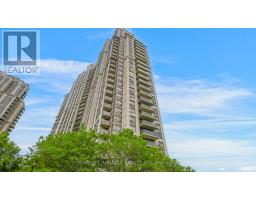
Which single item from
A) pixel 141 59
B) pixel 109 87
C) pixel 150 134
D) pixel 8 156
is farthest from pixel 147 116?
pixel 8 156

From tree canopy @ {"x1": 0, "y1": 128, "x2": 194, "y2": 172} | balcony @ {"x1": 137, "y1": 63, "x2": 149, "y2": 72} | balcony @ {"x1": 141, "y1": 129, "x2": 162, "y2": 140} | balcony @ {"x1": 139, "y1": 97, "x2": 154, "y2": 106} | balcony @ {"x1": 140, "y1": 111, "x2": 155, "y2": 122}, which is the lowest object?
tree canopy @ {"x1": 0, "y1": 128, "x2": 194, "y2": 172}

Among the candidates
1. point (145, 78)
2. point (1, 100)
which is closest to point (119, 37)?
point (145, 78)

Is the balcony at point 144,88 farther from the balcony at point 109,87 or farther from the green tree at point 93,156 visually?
the green tree at point 93,156

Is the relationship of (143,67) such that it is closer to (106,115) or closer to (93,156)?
(106,115)

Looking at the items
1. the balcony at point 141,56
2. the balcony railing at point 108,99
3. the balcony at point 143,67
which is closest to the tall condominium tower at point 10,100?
the balcony at point 141,56

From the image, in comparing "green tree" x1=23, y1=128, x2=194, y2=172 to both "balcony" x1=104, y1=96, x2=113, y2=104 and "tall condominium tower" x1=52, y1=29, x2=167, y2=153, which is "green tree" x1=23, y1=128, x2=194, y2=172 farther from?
"balcony" x1=104, y1=96, x2=113, y2=104

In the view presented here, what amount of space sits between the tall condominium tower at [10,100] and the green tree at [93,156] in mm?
57790

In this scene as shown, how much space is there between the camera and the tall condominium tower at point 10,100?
244 feet

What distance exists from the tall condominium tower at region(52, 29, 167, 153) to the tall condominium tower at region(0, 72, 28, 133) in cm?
2525

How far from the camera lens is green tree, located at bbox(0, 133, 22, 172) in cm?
1722

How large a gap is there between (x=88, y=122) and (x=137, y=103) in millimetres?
7135

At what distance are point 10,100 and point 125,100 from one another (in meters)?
48.6

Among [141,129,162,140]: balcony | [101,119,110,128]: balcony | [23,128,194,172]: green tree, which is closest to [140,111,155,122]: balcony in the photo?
[141,129,162,140]: balcony
